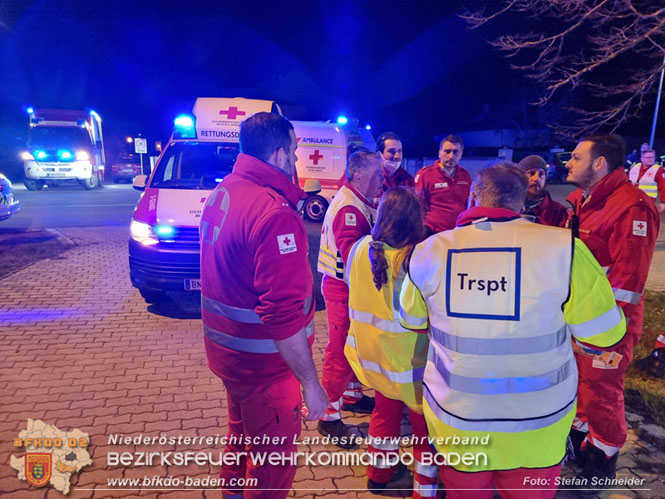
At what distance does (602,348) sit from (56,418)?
12.6 feet

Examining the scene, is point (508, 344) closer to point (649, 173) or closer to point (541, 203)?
point (541, 203)

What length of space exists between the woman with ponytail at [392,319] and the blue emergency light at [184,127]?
5019mm

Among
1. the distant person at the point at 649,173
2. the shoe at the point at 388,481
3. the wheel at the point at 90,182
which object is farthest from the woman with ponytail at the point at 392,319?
the wheel at the point at 90,182

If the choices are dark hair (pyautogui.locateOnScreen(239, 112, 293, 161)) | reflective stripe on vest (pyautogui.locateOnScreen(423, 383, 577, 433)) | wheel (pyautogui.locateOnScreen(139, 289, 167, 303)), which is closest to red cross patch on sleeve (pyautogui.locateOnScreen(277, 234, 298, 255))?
dark hair (pyautogui.locateOnScreen(239, 112, 293, 161))

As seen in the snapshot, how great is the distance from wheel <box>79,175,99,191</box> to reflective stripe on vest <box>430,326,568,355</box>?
23.6m

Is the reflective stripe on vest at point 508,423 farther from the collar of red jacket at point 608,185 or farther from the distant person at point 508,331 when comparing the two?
the collar of red jacket at point 608,185

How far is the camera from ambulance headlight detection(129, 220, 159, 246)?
560cm

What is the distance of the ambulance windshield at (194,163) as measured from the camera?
253 inches

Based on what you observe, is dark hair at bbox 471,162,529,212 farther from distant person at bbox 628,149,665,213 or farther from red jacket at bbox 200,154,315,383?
distant person at bbox 628,149,665,213

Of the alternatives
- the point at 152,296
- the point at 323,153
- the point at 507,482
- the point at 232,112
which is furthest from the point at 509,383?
the point at 323,153

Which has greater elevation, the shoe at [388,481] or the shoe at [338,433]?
the shoe at [338,433]

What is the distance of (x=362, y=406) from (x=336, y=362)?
2.51 ft

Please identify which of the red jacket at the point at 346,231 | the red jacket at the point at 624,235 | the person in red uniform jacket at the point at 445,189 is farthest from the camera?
the person in red uniform jacket at the point at 445,189

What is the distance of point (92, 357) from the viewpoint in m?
4.69
